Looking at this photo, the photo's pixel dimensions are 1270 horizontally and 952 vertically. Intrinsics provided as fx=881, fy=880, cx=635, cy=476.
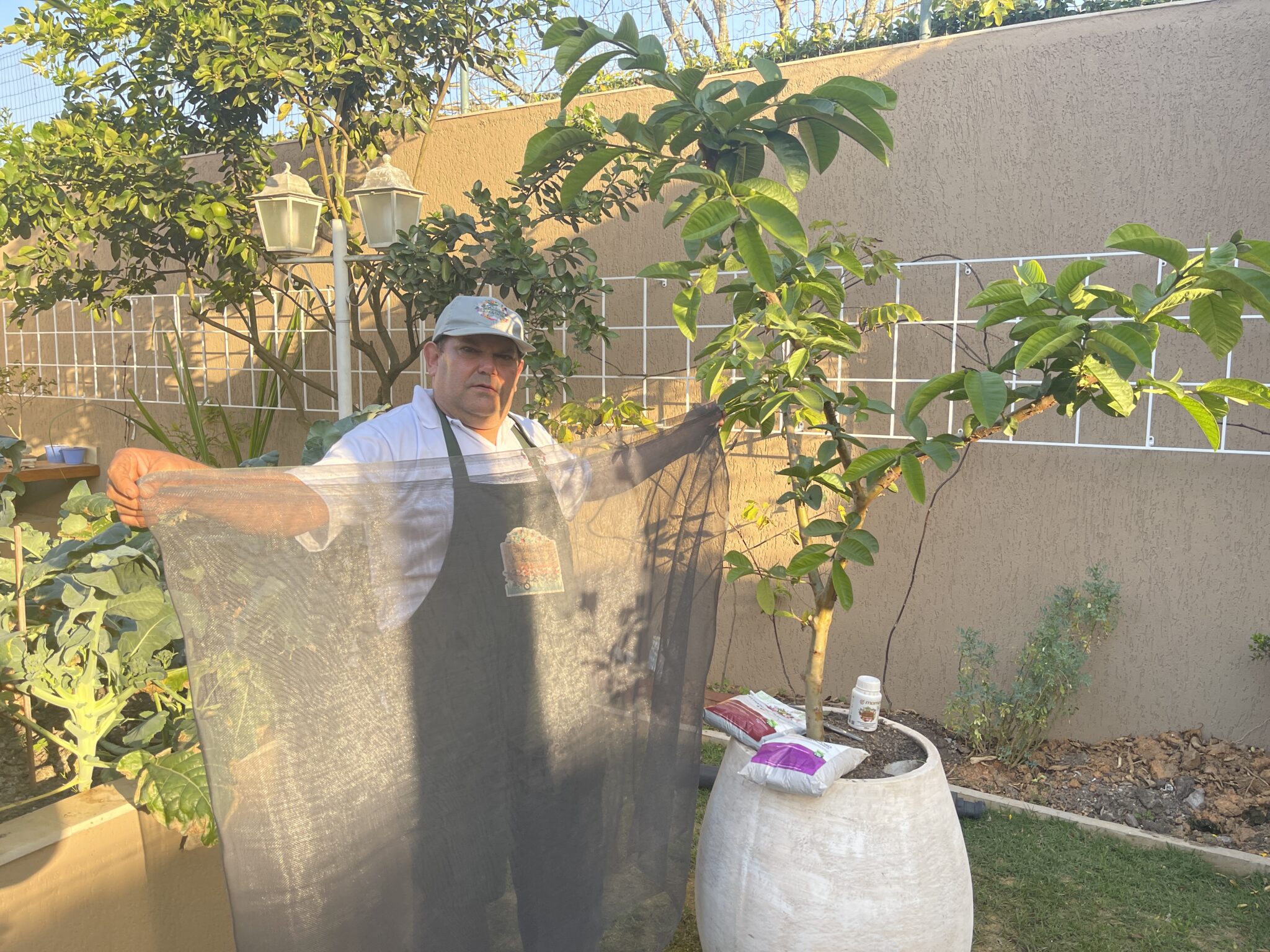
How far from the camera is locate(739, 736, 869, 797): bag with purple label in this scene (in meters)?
1.67

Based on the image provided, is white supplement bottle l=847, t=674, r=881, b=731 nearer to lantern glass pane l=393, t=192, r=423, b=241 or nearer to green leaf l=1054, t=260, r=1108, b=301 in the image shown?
green leaf l=1054, t=260, r=1108, b=301

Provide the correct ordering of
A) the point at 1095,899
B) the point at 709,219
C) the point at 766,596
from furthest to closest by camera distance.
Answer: the point at 766,596 < the point at 1095,899 < the point at 709,219

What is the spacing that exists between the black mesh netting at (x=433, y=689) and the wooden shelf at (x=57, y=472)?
4.62m

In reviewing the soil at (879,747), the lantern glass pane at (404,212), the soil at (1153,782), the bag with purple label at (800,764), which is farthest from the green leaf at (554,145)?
the soil at (1153,782)

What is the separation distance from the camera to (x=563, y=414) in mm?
3443

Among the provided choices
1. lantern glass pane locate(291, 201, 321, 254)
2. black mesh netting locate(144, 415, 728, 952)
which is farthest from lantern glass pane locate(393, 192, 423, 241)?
black mesh netting locate(144, 415, 728, 952)

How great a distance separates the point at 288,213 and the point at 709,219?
Answer: 2473 mm

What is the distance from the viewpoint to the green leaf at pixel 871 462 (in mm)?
1687

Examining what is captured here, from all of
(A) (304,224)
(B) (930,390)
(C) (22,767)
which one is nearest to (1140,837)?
(B) (930,390)

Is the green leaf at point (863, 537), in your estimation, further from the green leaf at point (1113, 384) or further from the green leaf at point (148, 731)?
the green leaf at point (148, 731)

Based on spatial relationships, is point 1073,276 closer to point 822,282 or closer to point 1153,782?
point 822,282

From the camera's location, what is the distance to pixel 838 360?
356 cm

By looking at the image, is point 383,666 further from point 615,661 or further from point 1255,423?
point 1255,423

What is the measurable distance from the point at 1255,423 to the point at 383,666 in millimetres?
2941
